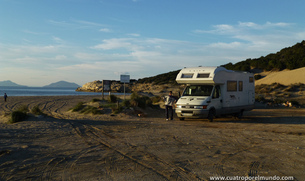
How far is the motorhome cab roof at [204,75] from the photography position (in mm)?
15000

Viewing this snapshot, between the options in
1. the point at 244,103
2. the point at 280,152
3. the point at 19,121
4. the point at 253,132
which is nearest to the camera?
the point at 280,152

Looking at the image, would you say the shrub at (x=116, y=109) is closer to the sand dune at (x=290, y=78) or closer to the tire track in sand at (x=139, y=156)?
the tire track in sand at (x=139, y=156)

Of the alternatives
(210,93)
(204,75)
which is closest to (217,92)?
(210,93)

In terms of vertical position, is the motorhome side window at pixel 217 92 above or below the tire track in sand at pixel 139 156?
above

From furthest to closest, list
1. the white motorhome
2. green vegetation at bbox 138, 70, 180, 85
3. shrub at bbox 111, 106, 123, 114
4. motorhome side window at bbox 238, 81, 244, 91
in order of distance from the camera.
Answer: green vegetation at bbox 138, 70, 180, 85
shrub at bbox 111, 106, 123, 114
motorhome side window at bbox 238, 81, 244, 91
the white motorhome

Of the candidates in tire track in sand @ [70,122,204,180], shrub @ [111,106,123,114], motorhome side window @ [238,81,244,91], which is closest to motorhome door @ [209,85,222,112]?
motorhome side window @ [238,81,244,91]

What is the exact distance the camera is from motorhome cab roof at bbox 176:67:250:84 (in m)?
Result: 15.0

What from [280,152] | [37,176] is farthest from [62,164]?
[280,152]

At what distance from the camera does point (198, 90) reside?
51.8 ft

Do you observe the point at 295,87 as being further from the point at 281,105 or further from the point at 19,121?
the point at 19,121

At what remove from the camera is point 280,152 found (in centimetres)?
800

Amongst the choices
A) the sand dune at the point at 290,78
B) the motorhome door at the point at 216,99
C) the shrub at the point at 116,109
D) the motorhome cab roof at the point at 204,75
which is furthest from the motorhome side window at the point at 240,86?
the sand dune at the point at 290,78

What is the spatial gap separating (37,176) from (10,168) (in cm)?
100

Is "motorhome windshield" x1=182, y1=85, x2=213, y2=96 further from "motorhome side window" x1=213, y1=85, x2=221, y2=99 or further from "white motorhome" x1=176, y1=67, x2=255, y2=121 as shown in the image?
"motorhome side window" x1=213, y1=85, x2=221, y2=99
